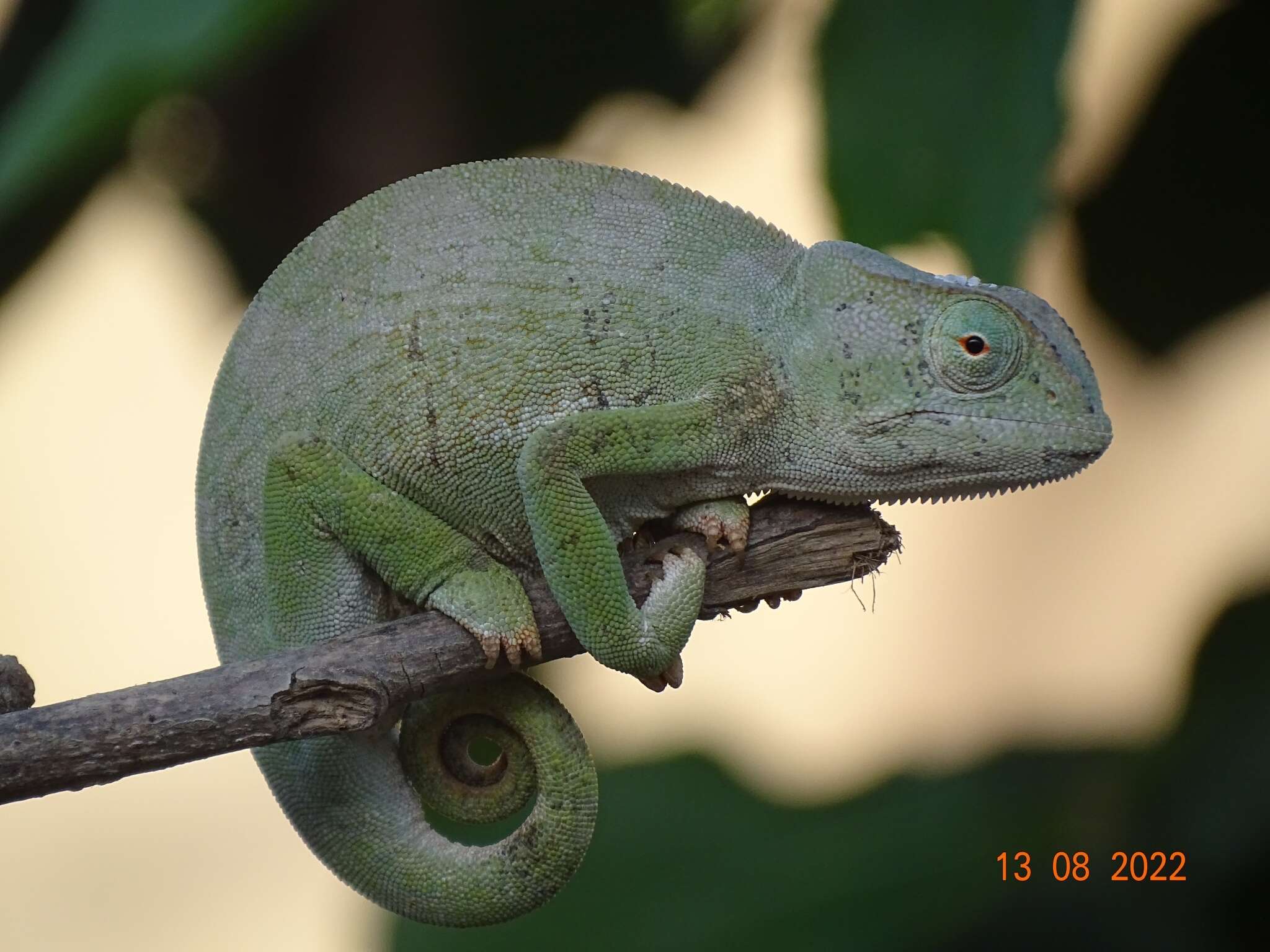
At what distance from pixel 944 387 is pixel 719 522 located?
1.38ft

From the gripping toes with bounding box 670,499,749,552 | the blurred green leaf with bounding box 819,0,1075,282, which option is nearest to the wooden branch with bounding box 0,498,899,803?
the gripping toes with bounding box 670,499,749,552

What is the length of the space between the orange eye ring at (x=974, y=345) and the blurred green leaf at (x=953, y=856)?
7.67ft

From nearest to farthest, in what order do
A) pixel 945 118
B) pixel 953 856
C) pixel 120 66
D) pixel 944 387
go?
1. pixel 944 387
2. pixel 120 66
3. pixel 945 118
4. pixel 953 856

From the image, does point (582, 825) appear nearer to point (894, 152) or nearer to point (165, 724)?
point (165, 724)

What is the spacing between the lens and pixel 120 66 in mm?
3131

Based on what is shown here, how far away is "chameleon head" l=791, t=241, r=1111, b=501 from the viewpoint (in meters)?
2.18

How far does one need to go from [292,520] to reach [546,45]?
111 inches

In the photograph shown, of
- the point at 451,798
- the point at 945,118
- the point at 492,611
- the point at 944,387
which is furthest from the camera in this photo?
the point at 945,118

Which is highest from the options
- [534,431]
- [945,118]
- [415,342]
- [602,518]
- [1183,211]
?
[1183,211]

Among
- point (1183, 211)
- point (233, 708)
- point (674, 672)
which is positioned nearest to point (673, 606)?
point (674, 672)

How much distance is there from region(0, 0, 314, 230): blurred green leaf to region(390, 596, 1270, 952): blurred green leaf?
2.33 meters

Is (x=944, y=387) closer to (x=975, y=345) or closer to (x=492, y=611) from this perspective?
(x=975, y=345)

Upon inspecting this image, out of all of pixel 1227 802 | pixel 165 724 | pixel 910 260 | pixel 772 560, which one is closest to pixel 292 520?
pixel 165 724

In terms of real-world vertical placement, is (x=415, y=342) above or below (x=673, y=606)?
above
